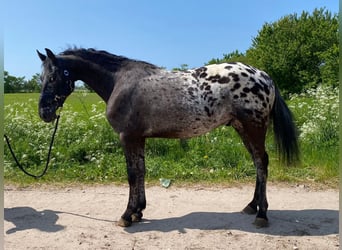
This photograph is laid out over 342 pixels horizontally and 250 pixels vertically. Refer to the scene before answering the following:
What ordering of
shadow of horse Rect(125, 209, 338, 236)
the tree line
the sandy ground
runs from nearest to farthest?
the sandy ground
shadow of horse Rect(125, 209, 338, 236)
the tree line

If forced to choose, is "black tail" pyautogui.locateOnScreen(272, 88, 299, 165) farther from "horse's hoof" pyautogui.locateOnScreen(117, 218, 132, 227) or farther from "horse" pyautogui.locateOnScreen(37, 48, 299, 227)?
"horse's hoof" pyautogui.locateOnScreen(117, 218, 132, 227)

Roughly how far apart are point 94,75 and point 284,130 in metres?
2.45

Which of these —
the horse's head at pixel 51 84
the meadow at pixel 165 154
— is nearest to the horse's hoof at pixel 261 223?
the meadow at pixel 165 154

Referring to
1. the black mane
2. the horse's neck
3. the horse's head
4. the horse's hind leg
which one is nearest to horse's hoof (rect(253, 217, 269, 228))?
the horse's hind leg

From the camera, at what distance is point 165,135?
3.81 metres

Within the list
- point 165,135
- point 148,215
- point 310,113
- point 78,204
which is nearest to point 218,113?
point 165,135

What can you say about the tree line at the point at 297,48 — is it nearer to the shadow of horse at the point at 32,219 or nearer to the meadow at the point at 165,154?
the meadow at the point at 165,154

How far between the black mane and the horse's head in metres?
0.26

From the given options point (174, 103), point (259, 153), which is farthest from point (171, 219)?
point (174, 103)

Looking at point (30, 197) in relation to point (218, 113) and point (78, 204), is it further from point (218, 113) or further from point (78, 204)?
point (218, 113)

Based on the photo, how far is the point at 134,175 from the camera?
3881mm

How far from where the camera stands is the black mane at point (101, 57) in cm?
398

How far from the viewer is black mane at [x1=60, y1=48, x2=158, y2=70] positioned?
3977mm

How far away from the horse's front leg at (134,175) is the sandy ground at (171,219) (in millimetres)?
132
